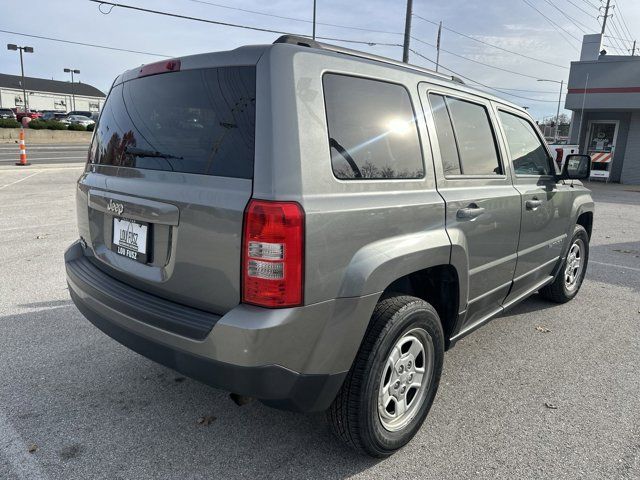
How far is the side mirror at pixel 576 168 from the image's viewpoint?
412 centimetres

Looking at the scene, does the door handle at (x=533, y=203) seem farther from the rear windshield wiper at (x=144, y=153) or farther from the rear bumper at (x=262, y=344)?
the rear windshield wiper at (x=144, y=153)

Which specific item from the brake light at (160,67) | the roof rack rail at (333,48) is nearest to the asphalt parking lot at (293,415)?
the brake light at (160,67)

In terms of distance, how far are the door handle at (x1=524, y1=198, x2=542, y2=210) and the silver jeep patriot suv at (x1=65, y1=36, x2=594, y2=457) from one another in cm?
68

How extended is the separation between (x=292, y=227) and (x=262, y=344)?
18.8 inches

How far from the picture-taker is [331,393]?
2.14 m

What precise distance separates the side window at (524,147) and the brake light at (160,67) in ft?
7.62

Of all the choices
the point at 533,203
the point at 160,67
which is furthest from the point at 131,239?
the point at 533,203

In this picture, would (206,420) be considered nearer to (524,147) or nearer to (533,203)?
(533,203)

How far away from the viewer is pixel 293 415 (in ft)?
9.30

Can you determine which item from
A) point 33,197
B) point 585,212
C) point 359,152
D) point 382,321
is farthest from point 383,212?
point 33,197

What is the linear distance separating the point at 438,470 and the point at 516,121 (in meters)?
2.70

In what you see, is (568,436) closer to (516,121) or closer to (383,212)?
(383,212)

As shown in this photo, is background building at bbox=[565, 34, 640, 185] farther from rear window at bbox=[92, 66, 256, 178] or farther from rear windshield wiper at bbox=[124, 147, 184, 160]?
rear windshield wiper at bbox=[124, 147, 184, 160]

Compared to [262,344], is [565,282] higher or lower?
lower
